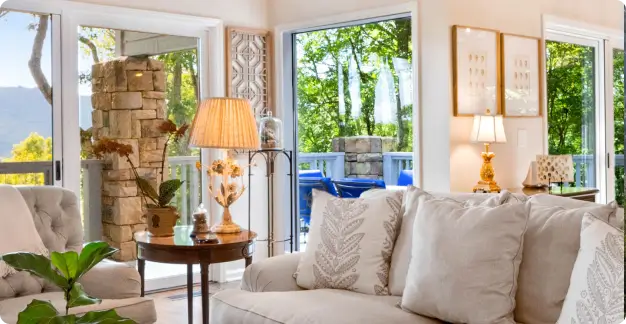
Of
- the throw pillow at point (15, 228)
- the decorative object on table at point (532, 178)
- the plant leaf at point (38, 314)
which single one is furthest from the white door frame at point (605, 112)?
the plant leaf at point (38, 314)

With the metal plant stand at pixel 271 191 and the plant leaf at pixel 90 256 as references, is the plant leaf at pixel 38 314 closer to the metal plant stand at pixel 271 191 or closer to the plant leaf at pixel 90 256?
the plant leaf at pixel 90 256

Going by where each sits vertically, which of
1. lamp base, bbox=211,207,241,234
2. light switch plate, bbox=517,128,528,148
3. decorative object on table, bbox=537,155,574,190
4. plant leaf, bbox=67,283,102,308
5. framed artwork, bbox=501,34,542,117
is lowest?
lamp base, bbox=211,207,241,234

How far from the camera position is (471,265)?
255cm

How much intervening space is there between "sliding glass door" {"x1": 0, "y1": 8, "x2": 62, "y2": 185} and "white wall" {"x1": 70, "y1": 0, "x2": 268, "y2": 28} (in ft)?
1.66

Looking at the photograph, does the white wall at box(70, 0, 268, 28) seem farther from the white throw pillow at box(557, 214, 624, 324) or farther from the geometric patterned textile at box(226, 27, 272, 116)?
the white throw pillow at box(557, 214, 624, 324)

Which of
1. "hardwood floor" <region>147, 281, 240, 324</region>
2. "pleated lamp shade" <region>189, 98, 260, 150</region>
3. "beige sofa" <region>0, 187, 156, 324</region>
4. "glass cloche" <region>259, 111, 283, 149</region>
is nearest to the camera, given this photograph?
"beige sofa" <region>0, 187, 156, 324</region>

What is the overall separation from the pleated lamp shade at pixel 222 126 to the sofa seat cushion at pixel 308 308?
2.65 feet

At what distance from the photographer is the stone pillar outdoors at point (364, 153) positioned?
547cm

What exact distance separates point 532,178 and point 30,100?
345 cm

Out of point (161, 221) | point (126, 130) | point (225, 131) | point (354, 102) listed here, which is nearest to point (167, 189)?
point (161, 221)

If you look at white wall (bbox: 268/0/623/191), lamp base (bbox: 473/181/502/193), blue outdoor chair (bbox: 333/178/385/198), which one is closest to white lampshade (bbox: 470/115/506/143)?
white wall (bbox: 268/0/623/191)

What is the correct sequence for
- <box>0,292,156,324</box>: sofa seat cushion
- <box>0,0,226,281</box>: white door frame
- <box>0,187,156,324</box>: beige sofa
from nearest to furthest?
<box>0,292,156,324</box>: sofa seat cushion < <box>0,187,156,324</box>: beige sofa < <box>0,0,226,281</box>: white door frame

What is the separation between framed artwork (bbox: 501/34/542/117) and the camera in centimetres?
525

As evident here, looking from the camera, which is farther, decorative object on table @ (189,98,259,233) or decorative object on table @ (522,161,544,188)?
decorative object on table @ (522,161,544,188)
